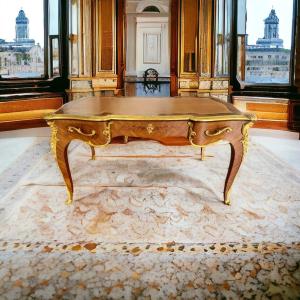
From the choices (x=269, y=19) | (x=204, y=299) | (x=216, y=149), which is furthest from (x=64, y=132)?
(x=269, y=19)

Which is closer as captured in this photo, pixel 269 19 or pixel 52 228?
pixel 52 228

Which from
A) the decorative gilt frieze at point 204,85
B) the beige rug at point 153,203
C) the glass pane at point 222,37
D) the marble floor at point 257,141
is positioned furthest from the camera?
the decorative gilt frieze at point 204,85

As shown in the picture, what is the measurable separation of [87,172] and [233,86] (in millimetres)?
4399

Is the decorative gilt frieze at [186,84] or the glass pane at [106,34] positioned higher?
the glass pane at [106,34]

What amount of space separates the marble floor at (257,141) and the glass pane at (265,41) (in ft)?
3.70

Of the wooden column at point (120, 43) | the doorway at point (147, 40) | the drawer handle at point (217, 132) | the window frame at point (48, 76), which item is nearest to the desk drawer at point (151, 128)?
the drawer handle at point (217, 132)

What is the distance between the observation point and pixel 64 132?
3162mm

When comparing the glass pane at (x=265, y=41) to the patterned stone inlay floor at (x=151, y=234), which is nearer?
the patterned stone inlay floor at (x=151, y=234)

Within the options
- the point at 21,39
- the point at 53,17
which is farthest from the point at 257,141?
the point at 21,39

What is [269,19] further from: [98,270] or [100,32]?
[98,270]

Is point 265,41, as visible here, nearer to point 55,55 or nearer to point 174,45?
point 174,45

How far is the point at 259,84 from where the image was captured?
25.2 feet

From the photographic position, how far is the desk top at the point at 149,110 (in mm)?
3010

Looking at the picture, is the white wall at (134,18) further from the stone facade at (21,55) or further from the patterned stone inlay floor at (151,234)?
the patterned stone inlay floor at (151,234)
